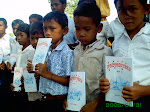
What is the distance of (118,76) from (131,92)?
0.49ft

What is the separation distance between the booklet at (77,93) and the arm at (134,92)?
406mm

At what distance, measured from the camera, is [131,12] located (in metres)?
1.17

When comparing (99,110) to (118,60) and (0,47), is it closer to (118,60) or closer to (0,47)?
(118,60)

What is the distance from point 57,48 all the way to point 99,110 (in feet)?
2.66

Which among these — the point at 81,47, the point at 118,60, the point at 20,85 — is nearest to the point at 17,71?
the point at 20,85

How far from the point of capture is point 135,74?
1145 millimetres

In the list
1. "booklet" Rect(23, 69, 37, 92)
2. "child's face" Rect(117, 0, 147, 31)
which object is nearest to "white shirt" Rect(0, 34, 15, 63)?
"booklet" Rect(23, 69, 37, 92)

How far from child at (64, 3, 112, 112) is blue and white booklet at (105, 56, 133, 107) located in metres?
0.27

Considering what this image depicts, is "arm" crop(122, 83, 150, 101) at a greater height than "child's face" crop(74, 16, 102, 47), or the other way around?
"child's face" crop(74, 16, 102, 47)

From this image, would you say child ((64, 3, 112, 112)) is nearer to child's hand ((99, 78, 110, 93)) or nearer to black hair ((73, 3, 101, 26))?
black hair ((73, 3, 101, 26))

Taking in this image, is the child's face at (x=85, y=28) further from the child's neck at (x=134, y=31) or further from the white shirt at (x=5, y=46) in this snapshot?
the white shirt at (x=5, y=46)

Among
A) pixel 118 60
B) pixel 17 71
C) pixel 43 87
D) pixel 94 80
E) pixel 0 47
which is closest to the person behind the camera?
pixel 118 60

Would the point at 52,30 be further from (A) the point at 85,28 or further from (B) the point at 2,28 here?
(B) the point at 2,28

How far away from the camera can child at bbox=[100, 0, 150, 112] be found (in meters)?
1.09
